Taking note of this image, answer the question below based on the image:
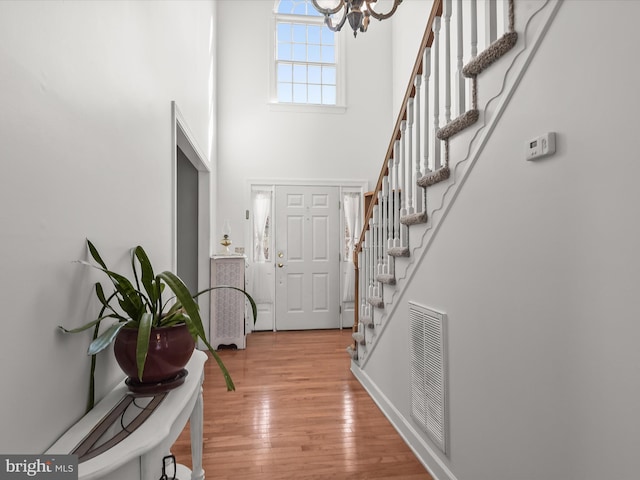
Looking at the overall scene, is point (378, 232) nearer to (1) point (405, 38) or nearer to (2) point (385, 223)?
(2) point (385, 223)

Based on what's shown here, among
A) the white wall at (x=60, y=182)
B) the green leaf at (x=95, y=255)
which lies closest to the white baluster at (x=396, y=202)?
the white wall at (x=60, y=182)

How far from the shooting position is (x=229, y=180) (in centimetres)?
539

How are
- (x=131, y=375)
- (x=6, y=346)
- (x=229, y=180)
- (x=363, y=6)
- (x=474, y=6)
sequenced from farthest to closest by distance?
(x=229, y=180) → (x=363, y=6) → (x=474, y=6) → (x=131, y=375) → (x=6, y=346)

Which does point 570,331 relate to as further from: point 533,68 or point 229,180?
point 229,180

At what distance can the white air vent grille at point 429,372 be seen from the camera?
6.41ft

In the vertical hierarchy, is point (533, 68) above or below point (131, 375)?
above

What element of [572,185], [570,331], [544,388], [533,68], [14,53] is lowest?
[544,388]

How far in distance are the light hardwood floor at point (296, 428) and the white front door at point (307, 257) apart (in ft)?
4.85

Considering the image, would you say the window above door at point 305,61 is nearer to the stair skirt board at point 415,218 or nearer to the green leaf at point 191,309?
the stair skirt board at point 415,218

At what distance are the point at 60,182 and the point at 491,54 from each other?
63.2 inches

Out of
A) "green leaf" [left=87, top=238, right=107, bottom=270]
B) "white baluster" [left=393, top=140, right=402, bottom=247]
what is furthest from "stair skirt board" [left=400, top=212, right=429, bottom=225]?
"green leaf" [left=87, top=238, right=107, bottom=270]

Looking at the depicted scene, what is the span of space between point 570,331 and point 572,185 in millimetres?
447

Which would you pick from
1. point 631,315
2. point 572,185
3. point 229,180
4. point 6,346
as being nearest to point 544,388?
point 631,315

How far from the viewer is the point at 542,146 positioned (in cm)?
129
